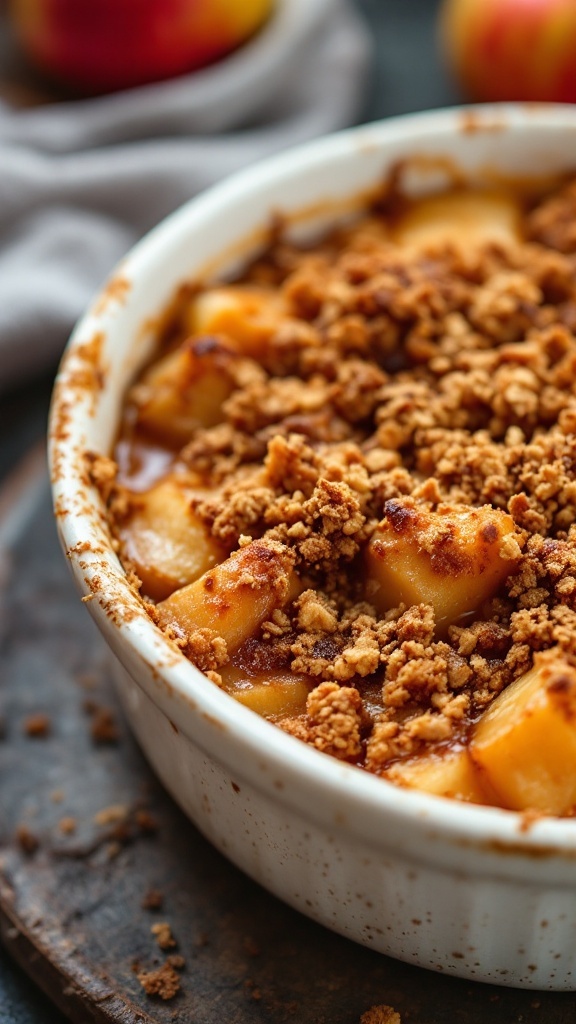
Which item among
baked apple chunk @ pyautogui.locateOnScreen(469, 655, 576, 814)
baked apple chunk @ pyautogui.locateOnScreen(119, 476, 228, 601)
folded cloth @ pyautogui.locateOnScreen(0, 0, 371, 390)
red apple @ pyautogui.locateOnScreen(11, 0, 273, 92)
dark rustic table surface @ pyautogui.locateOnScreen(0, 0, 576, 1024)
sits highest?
red apple @ pyautogui.locateOnScreen(11, 0, 273, 92)

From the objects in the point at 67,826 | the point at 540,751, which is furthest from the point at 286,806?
the point at 67,826

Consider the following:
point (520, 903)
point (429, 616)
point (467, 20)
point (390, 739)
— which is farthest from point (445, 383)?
point (467, 20)

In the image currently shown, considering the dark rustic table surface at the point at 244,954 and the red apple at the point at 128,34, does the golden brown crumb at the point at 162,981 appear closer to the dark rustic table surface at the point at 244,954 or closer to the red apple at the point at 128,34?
the dark rustic table surface at the point at 244,954

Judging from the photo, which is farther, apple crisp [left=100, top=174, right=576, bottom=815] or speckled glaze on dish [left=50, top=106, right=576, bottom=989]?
apple crisp [left=100, top=174, right=576, bottom=815]

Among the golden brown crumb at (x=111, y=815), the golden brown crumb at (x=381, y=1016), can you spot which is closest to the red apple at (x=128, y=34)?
the golden brown crumb at (x=111, y=815)

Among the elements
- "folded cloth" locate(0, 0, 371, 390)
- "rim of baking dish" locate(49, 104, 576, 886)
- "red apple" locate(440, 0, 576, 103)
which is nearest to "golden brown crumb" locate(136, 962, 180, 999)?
"rim of baking dish" locate(49, 104, 576, 886)

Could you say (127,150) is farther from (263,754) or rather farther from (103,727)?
(263,754)

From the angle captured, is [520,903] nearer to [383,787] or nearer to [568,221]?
[383,787]

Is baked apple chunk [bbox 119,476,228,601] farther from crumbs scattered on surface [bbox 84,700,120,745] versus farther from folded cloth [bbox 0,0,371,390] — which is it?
folded cloth [bbox 0,0,371,390]
